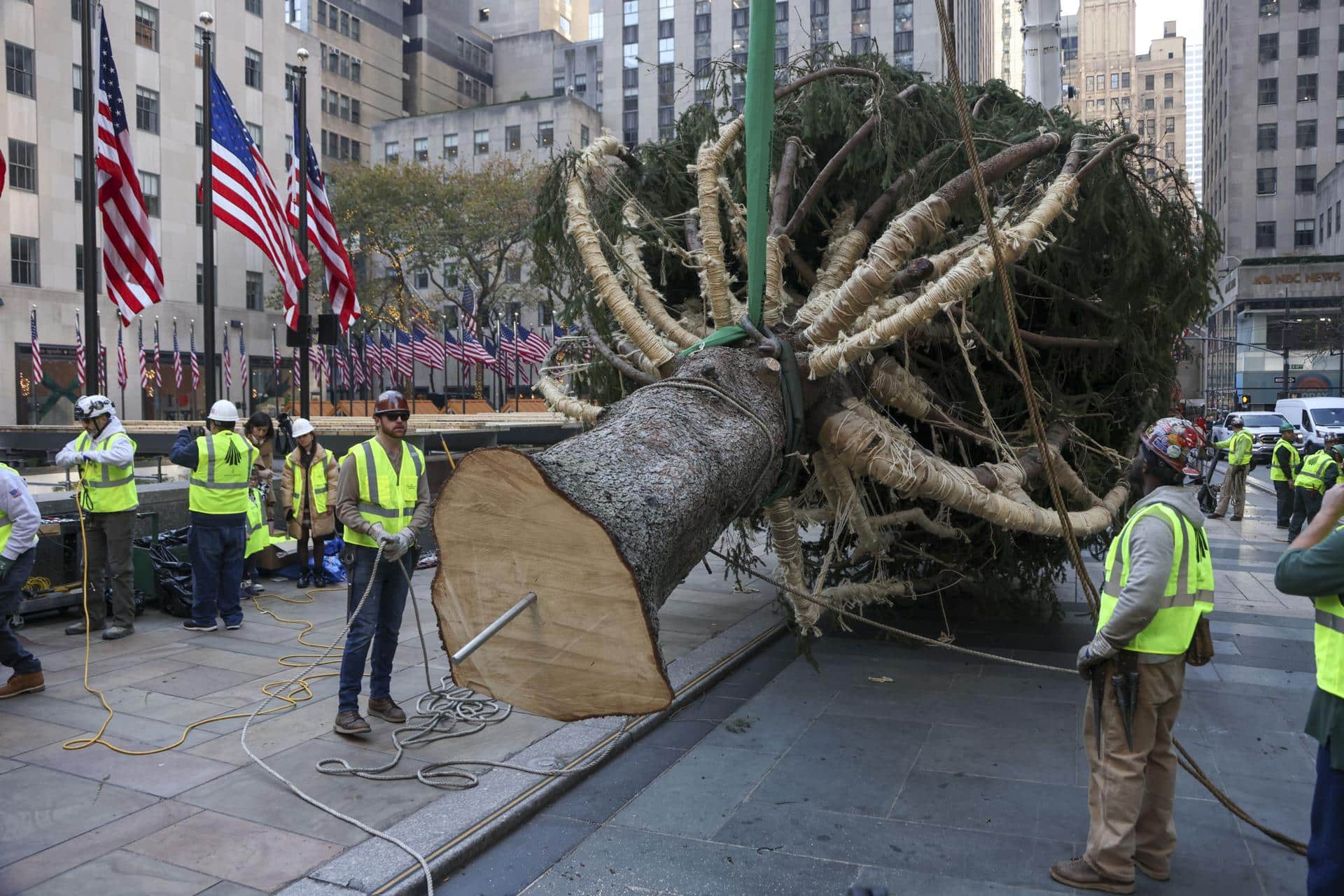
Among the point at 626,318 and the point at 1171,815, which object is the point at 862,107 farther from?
the point at 1171,815

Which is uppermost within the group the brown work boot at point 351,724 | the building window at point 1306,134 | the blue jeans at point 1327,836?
the building window at point 1306,134

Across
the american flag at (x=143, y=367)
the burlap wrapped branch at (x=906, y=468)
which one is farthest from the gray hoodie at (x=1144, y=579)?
the american flag at (x=143, y=367)

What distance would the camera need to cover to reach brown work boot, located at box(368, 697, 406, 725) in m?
6.23

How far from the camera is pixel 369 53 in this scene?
243 feet

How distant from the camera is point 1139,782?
429cm

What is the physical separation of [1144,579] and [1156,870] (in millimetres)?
1303

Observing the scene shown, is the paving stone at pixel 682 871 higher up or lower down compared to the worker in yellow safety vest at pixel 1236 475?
lower down

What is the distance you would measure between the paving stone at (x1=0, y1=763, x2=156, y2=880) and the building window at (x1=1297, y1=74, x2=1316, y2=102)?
7849 cm

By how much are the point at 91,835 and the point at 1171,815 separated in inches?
188

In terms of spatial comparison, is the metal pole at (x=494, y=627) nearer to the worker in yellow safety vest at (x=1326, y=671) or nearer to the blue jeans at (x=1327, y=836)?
the worker in yellow safety vest at (x=1326, y=671)

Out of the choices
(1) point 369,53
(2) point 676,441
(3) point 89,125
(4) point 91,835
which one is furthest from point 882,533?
(1) point 369,53

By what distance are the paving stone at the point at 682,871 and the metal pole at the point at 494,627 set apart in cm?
163

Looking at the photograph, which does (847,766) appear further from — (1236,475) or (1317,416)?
(1317,416)

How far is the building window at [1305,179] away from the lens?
66000 millimetres
